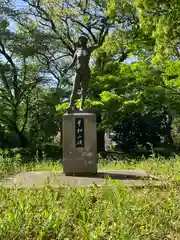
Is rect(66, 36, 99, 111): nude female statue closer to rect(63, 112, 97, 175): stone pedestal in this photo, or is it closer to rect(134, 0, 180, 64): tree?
rect(63, 112, 97, 175): stone pedestal

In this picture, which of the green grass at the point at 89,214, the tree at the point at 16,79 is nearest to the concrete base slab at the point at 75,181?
the green grass at the point at 89,214

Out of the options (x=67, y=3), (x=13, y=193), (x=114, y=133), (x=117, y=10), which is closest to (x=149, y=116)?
(x=114, y=133)

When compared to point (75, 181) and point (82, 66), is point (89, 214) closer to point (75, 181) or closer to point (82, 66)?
point (75, 181)

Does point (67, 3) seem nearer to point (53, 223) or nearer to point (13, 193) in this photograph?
point (13, 193)

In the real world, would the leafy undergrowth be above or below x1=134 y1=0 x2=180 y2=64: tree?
below

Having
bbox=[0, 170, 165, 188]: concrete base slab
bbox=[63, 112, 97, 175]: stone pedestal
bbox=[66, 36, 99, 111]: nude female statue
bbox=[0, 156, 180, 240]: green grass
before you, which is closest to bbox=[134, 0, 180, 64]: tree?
bbox=[66, 36, 99, 111]: nude female statue

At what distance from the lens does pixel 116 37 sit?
45.0ft

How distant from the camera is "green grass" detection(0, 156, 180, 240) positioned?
3.14m

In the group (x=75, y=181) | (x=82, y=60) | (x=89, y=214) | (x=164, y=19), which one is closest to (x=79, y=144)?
(x=75, y=181)

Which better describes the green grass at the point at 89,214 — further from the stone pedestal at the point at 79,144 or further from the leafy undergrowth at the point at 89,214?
the stone pedestal at the point at 79,144

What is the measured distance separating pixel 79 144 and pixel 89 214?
338cm

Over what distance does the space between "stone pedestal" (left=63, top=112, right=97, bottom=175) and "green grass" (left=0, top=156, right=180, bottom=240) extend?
219 centimetres

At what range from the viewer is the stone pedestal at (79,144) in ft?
22.7

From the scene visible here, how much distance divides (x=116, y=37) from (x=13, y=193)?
34.2 feet
